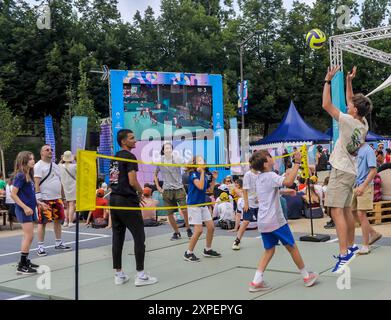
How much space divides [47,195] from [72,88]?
28756mm

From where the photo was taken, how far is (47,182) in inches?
320

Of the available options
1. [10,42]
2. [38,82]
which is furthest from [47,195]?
[10,42]

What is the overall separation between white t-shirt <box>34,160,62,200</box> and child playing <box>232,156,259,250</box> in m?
3.20

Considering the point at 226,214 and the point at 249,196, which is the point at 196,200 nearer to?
the point at 249,196

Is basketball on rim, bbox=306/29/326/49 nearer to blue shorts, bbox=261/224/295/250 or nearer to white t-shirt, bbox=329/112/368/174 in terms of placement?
white t-shirt, bbox=329/112/368/174

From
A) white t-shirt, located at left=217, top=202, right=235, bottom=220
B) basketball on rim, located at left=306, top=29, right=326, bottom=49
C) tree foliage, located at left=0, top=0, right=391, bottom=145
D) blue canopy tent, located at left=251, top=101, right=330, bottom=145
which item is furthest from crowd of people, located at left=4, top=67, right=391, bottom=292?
tree foliage, located at left=0, top=0, right=391, bottom=145

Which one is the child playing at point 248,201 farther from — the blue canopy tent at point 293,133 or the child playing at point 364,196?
the blue canopy tent at point 293,133

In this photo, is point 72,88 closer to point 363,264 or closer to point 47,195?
point 47,195

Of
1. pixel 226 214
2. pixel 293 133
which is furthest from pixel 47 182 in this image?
pixel 293 133

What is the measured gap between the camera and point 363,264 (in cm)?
621

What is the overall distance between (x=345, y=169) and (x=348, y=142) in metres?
0.31

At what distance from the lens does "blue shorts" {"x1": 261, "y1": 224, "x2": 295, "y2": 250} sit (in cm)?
498

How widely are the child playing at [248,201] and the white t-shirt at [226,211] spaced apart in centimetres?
255

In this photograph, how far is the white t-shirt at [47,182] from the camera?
26.4ft
